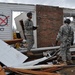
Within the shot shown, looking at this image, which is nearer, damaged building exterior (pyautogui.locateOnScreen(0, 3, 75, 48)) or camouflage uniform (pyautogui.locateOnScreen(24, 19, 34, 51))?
camouflage uniform (pyautogui.locateOnScreen(24, 19, 34, 51))

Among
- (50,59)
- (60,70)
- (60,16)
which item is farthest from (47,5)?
(60,70)

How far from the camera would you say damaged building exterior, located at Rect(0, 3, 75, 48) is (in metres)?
15.3

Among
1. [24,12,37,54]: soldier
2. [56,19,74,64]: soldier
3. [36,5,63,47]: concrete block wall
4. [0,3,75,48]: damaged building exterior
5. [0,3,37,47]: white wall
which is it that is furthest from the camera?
[36,5,63,47]: concrete block wall

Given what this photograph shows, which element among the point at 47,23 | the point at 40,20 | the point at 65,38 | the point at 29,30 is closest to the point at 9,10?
the point at 40,20

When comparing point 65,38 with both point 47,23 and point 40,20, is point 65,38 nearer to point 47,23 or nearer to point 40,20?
point 40,20

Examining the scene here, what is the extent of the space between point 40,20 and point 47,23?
1.94ft

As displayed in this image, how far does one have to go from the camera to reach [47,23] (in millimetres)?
16672

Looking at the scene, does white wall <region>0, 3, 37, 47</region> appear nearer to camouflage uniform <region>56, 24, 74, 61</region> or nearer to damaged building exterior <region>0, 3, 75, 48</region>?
damaged building exterior <region>0, 3, 75, 48</region>

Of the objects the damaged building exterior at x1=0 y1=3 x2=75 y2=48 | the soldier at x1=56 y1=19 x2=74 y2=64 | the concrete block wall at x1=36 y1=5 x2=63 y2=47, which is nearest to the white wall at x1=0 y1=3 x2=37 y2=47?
the damaged building exterior at x1=0 y1=3 x2=75 y2=48

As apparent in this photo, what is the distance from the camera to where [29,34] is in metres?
10.3

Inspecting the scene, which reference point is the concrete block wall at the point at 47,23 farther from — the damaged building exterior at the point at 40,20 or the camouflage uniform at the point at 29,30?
the camouflage uniform at the point at 29,30

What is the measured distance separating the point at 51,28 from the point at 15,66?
947 cm

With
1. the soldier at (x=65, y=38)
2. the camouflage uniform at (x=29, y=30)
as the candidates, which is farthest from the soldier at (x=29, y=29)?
the soldier at (x=65, y=38)

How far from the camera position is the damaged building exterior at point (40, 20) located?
15.3 m
